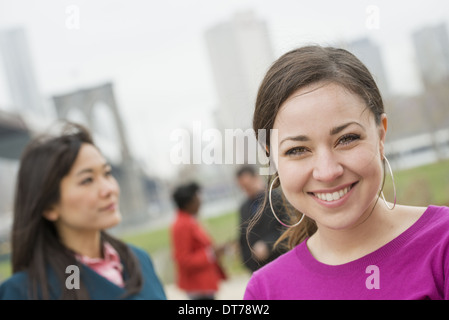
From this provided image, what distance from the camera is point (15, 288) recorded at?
155 centimetres

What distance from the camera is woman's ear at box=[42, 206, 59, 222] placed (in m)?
1.74

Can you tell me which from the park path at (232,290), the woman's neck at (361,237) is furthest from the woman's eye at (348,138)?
the park path at (232,290)

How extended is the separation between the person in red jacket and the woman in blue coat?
181 cm

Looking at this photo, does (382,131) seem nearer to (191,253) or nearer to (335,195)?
(335,195)

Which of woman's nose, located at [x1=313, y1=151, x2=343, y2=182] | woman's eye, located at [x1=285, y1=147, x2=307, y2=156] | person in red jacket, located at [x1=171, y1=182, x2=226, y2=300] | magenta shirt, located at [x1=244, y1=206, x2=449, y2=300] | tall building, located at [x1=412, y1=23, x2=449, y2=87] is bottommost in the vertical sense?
person in red jacket, located at [x1=171, y1=182, x2=226, y2=300]

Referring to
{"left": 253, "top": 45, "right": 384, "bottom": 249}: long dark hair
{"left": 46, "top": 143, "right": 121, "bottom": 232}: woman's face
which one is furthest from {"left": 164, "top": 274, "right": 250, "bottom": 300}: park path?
{"left": 253, "top": 45, "right": 384, "bottom": 249}: long dark hair

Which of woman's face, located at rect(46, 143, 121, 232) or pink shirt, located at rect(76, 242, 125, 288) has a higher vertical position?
woman's face, located at rect(46, 143, 121, 232)

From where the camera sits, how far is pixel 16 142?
23.0ft

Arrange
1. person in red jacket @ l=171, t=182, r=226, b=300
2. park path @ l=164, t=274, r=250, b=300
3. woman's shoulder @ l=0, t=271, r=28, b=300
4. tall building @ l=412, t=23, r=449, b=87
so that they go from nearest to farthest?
woman's shoulder @ l=0, t=271, r=28, b=300, tall building @ l=412, t=23, r=449, b=87, person in red jacket @ l=171, t=182, r=226, b=300, park path @ l=164, t=274, r=250, b=300

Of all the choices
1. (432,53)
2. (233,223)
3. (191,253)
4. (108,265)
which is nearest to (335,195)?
(108,265)

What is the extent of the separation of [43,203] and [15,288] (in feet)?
1.00

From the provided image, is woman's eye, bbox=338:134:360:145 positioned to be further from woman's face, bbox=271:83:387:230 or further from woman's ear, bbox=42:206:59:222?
woman's ear, bbox=42:206:59:222

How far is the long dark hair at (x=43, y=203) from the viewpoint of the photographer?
1.66 meters
